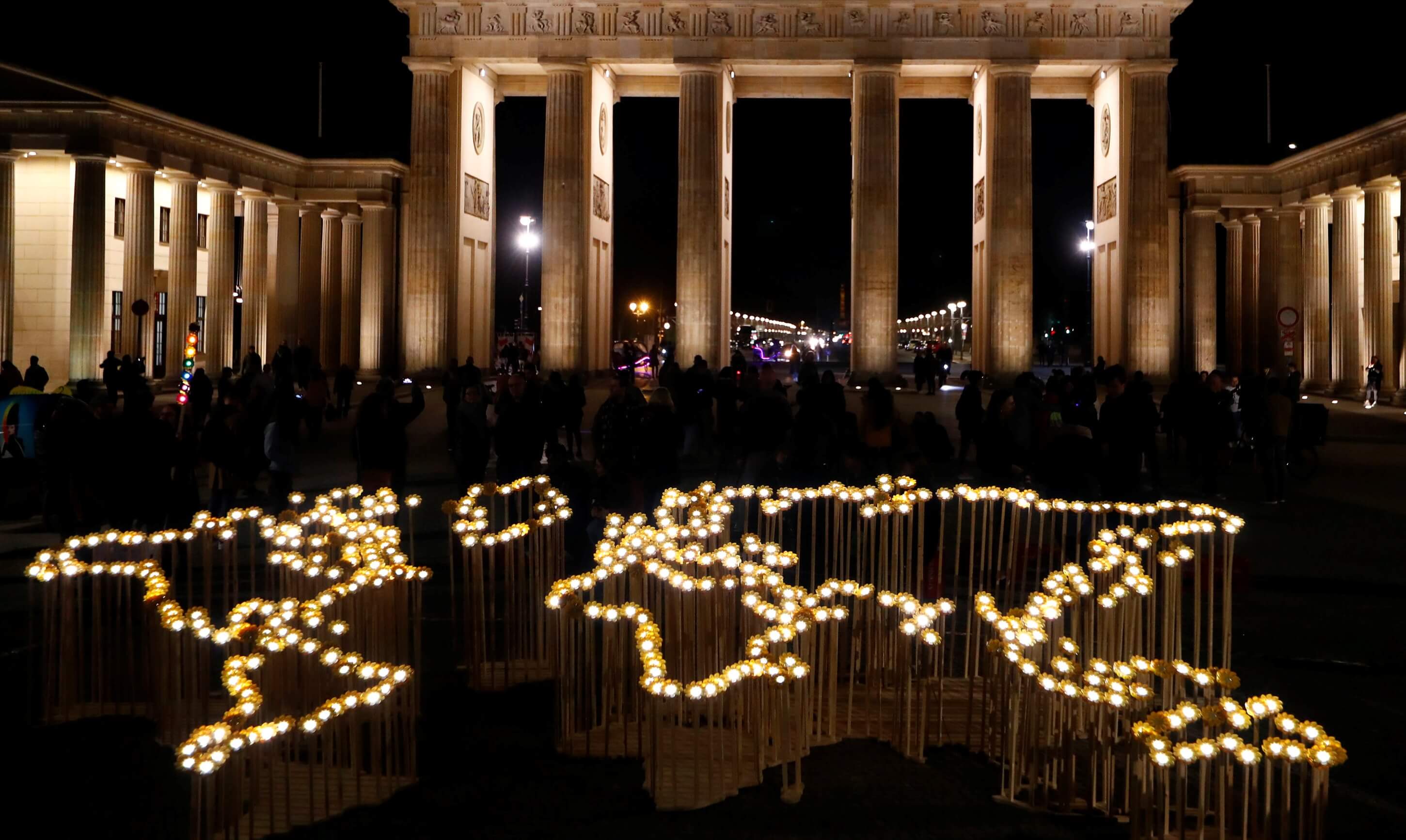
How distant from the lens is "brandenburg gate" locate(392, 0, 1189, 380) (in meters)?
37.1

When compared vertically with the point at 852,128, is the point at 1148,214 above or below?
below

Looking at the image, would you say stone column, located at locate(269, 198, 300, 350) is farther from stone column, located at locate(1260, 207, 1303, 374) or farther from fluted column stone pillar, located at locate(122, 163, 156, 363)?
stone column, located at locate(1260, 207, 1303, 374)

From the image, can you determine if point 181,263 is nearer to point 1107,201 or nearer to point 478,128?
point 478,128

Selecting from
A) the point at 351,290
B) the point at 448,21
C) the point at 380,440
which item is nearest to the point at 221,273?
the point at 351,290

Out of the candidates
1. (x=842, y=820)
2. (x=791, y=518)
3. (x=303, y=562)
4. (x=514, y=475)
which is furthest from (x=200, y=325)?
(x=842, y=820)

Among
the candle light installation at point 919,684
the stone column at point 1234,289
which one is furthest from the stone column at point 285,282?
the candle light installation at point 919,684

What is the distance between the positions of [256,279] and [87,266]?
32.1ft

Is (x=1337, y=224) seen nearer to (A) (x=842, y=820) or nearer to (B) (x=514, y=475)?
(B) (x=514, y=475)

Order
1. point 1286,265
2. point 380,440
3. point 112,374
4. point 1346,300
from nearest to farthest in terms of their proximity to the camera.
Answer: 1. point 380,440
2. point 112,374
3. point 1346,300
4. point 1286,265

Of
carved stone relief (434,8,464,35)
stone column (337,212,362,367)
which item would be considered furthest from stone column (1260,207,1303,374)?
stone column (337,212,362,367)

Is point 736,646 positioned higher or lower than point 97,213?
lower

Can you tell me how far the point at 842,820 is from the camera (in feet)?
19.0

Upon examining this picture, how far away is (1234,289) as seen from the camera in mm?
43344

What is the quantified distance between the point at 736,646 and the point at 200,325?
127ft
